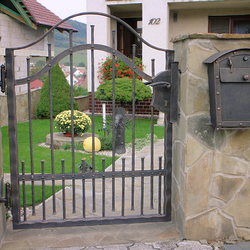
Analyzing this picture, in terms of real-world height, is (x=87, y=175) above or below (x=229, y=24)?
below

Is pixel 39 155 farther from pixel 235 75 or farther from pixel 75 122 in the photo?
pixel 235 75

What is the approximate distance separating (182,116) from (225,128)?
427 millimetres

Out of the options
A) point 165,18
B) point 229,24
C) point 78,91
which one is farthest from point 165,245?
point 78,91

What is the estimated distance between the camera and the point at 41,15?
12461 mm

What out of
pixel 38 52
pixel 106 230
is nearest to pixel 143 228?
pixel 106 230

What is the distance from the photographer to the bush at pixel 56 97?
1115 cm

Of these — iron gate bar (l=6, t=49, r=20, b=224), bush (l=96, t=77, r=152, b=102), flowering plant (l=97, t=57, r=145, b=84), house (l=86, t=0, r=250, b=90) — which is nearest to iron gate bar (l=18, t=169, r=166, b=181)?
iron gate bar (l=6, t=49, r=20, b=224)

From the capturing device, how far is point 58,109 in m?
11.1

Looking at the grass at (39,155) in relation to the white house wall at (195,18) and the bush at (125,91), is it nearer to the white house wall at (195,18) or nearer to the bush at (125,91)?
the bush at (125,91)

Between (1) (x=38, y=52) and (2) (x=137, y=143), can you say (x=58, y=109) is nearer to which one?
(1) (x=38, y=52)

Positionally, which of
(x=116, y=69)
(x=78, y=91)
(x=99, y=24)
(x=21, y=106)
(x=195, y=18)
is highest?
(x=195, y=18)

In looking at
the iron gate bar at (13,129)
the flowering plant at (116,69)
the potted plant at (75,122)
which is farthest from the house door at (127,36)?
the iron gate bar at (13,129)

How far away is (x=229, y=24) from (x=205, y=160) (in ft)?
34.3

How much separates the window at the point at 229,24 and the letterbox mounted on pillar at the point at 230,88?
998cm
